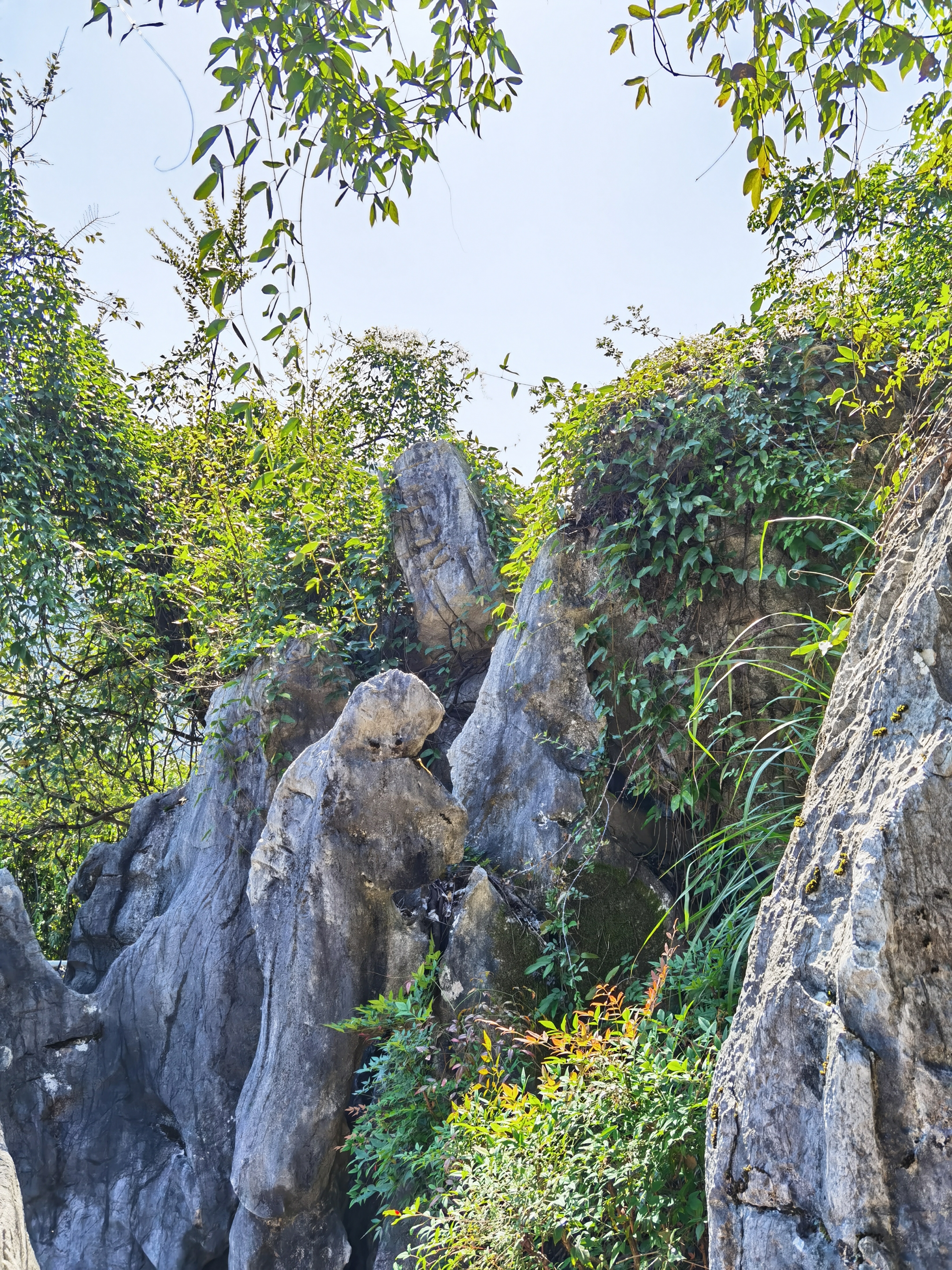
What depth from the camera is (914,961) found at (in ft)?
6.22

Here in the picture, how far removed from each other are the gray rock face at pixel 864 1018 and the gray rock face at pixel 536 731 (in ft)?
8.45

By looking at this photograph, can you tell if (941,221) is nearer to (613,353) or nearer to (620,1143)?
(613,353)

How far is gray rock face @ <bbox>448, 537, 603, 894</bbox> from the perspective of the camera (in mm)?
4859

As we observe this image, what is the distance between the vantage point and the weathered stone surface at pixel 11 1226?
235 centimetres

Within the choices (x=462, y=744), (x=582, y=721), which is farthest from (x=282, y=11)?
(x=462, y=744)

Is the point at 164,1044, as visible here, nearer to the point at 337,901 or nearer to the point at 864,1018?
the point at 337,901

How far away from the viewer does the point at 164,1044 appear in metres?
6.00

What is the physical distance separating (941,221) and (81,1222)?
9074 mm

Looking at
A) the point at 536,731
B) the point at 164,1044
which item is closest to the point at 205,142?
the point at 536,731

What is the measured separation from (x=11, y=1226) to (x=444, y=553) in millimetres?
4925

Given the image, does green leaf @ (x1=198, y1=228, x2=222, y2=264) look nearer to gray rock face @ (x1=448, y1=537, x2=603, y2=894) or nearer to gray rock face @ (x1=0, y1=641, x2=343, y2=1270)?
gray rock face @ (x1=448, y1=537, x2=603, y2=894)

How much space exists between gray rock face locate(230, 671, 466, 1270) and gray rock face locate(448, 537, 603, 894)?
14.5 inches

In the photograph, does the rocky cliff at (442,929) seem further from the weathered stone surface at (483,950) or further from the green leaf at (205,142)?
the green leaf at (205,142)

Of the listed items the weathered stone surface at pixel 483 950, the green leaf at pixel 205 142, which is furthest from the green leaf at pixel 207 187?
the weathered stone surface at pixel 483 950
